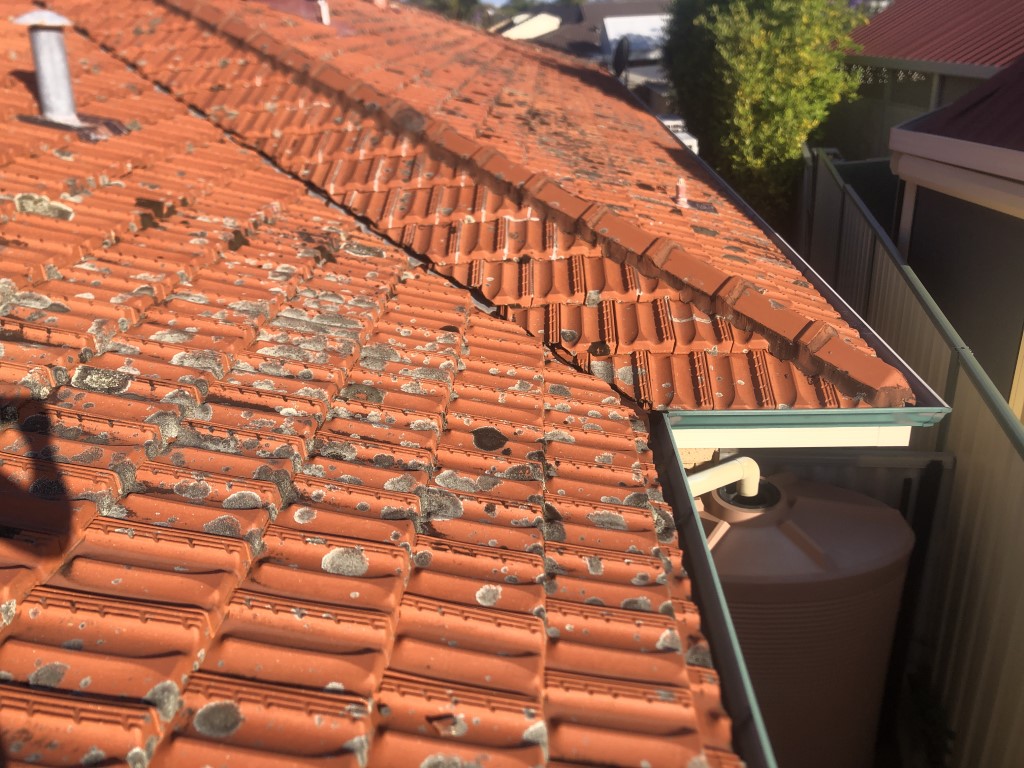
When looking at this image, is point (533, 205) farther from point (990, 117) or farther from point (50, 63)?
point (990, 117)

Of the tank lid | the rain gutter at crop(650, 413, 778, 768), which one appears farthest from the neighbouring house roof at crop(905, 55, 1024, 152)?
the rain gutter at crop(650, 413, 778, 768)

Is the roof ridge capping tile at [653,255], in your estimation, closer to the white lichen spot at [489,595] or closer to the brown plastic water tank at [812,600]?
the brown plastic water tank at [812,600]

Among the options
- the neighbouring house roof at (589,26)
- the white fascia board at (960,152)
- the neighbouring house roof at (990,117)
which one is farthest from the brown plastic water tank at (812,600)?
the neighbouring house roof at (589,26)

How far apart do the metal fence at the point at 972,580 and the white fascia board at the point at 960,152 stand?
1195mm

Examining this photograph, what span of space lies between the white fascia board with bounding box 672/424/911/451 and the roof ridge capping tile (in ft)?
0.53

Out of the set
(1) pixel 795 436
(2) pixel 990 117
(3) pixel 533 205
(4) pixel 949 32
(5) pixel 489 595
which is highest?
(4) pixel 949 32

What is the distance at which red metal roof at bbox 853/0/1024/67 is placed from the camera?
11.2 m

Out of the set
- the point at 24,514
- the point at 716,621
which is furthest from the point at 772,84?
the point at 24,514

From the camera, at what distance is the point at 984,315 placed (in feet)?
22.6

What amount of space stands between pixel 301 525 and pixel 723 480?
8.40 ft

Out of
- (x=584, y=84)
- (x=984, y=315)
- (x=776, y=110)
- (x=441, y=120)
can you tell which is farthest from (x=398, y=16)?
(x=984, y=315)

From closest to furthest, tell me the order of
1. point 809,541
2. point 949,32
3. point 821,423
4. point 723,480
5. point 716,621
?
point 716,621 → point 821,423 → point 723,480 → point 809,541 → point 949,32

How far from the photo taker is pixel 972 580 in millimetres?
4484

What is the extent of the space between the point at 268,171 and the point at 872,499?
4.70m
